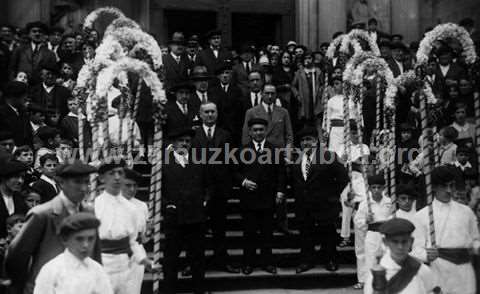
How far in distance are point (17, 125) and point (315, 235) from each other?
4883 millimetres

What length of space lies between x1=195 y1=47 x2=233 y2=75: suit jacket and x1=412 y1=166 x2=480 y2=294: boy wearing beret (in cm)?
694

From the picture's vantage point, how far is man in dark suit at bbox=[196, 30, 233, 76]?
13516mm

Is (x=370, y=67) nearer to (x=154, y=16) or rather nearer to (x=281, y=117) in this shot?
(x=281, y=117)

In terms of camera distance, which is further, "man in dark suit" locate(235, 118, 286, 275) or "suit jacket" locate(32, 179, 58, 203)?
"man in dark suit" locate(235, 118, 286, 275)

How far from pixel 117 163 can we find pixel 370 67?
14.4 feet

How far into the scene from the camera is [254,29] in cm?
1911

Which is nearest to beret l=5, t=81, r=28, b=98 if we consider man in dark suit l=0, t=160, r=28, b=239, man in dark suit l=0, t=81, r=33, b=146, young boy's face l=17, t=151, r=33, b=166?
man in dark suit l=0, t=81, r=33, b=146

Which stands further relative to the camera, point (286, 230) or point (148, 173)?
point (148, 173)

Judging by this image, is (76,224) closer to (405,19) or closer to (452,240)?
(452,240)

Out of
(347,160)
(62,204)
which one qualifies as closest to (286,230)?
(347,160)

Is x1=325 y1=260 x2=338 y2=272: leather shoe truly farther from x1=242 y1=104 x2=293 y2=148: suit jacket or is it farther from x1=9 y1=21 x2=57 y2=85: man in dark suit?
x1=9 y1=21 x2=57 y2=85: man in dark suit

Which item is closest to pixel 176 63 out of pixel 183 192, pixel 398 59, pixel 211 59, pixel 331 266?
pixel 211 59

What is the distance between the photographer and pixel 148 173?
11930 millimetres

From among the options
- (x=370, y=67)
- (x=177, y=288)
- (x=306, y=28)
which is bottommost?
(x=177, y=288)
